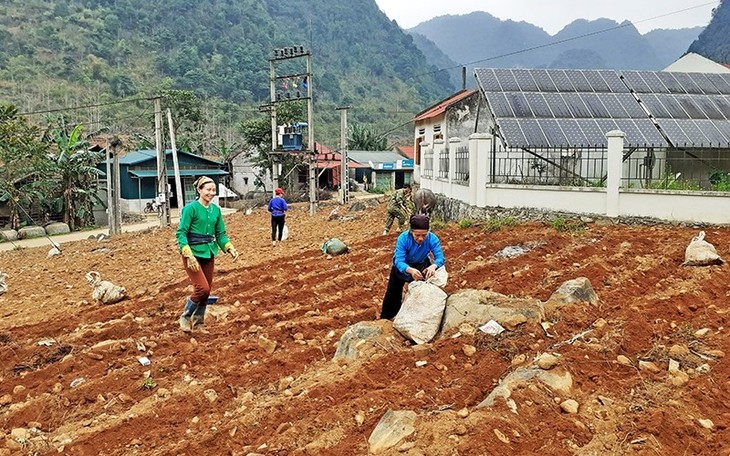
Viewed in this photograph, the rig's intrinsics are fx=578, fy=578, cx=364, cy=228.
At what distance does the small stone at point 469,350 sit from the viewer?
16.0 ft

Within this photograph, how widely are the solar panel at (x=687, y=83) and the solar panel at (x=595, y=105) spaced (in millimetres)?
2574

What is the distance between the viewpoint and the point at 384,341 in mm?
5375

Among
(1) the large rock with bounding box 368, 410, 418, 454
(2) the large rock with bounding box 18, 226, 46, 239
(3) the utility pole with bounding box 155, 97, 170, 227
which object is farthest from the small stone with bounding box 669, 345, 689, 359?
(2) the large rock with bounding box 18, 226, 46, 239

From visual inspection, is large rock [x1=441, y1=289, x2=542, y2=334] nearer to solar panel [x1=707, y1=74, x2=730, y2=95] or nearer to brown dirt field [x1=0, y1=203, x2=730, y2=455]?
brown dirt field [x1=0, y1=203, x2=730, y2=455]

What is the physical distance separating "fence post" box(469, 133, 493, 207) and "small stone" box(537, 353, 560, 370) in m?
8.66

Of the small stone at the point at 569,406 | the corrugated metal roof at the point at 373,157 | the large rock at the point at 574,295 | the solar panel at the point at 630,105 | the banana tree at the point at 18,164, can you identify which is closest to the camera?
the small stone at the point at 569,406

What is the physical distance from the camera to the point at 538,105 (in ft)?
46.2

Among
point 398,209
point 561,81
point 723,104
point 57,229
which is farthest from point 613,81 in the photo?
point 57,229

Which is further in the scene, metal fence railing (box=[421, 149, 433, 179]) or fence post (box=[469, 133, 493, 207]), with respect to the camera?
metal fence railing (box=[421, 149, 433, 179])

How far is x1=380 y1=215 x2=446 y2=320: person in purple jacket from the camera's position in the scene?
5.48 meters

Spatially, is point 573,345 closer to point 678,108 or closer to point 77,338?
point 77,338

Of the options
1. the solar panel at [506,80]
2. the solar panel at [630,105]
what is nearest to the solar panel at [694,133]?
the solar panel at [630,105]

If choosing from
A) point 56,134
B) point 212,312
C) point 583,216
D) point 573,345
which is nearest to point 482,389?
point 573,345

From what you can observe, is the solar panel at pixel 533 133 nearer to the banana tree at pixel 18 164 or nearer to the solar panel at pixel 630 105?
the solar panel at pixel 630 105
